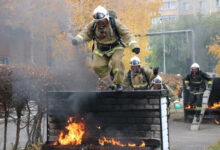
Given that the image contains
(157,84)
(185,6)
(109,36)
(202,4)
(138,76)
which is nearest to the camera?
(109,36)

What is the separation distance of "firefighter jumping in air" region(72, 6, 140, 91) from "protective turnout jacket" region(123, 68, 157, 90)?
65.9 inches

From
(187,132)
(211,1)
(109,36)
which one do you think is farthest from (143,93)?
(211,1)

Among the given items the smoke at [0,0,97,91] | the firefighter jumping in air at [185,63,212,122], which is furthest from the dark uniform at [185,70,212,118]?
the smoke at [0,0,97,91]

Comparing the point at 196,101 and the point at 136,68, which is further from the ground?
the point at 136,68

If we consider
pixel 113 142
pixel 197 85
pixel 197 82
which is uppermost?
pixel 197 82

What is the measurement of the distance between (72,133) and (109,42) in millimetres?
1970

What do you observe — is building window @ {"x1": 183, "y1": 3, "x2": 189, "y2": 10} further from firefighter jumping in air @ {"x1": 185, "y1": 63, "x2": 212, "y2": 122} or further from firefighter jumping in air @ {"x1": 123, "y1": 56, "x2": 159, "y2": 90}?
firefighter jumping in air @ {"x1": 123, "y1": 56, "x2": 159, "y2": 90}

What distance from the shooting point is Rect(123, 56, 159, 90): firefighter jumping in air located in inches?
354

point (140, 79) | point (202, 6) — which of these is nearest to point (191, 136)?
point (140, 79)

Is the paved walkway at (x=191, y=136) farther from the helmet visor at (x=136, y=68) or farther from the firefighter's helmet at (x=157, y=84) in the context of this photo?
the helmet visor at (x=136, y=68)

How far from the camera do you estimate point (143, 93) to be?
288 inches

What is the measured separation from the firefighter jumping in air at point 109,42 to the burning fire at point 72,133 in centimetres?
110

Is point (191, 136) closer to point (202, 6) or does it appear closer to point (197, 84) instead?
point (197, 84)

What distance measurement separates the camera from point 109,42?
24.3ft
